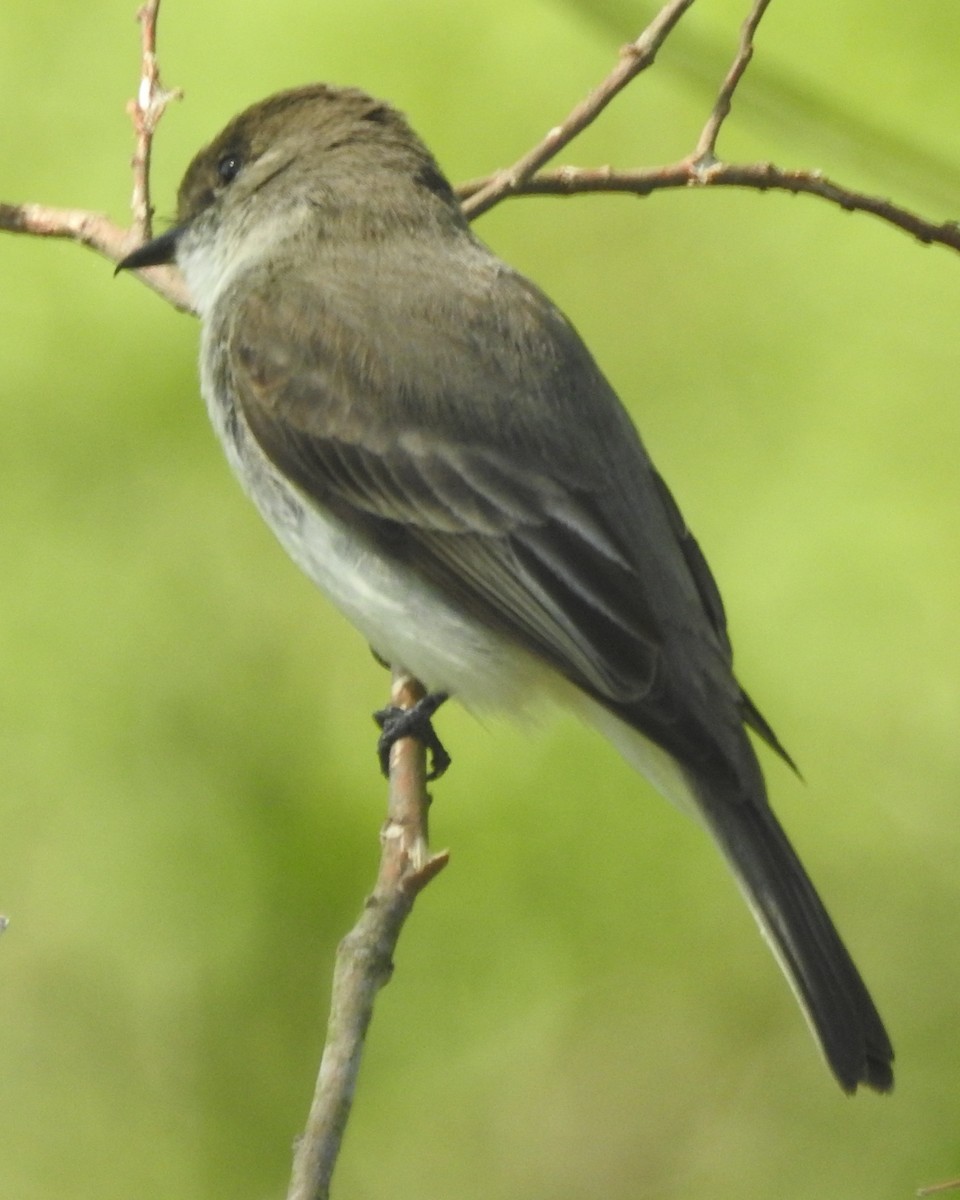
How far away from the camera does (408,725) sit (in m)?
3.35

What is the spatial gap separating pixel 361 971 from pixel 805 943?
0.76 meters

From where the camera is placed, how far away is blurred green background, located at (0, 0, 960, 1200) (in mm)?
3822

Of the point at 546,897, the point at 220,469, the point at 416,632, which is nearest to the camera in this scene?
the point at 416,632

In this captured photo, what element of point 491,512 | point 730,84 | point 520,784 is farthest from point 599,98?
point 520,784

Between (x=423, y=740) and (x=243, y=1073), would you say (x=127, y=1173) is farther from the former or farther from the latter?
(x=423, y=740)

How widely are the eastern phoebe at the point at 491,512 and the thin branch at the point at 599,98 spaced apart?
0.15 m

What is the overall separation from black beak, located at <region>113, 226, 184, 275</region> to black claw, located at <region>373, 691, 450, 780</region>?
2.90 feet

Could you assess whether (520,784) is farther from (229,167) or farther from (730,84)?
(730,84)

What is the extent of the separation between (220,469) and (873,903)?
1.53 meters

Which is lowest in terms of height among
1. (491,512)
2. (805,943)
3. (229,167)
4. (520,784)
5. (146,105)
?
(520,784)

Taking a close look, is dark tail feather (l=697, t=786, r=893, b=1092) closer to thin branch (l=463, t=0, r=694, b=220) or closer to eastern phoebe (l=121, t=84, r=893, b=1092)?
eastern phoebe (l=121, t=84, r=893, b=1092)

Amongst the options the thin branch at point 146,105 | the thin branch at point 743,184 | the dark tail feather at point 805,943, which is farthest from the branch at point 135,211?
the dark tail feather at point 805,943

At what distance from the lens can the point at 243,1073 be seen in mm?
3850

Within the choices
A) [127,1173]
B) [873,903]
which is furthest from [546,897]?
[127,1173]
